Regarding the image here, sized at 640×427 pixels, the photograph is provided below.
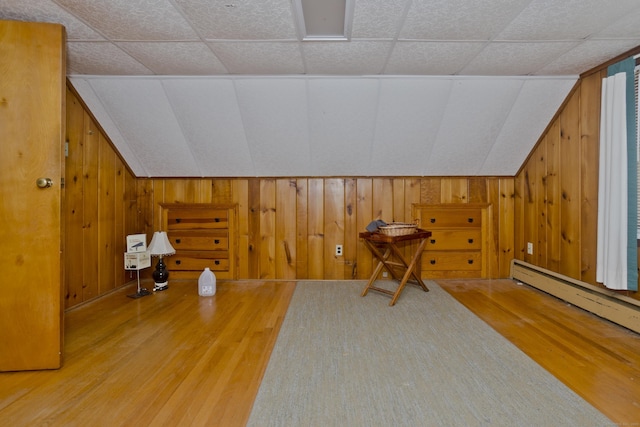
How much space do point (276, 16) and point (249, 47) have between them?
40cm

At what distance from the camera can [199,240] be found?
10.9 feet

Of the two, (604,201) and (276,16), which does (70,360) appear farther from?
(604,201)

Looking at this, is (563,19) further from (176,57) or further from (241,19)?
(176,57)

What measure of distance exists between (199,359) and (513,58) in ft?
9.31

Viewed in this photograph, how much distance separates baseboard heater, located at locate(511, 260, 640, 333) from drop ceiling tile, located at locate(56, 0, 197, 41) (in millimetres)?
3310

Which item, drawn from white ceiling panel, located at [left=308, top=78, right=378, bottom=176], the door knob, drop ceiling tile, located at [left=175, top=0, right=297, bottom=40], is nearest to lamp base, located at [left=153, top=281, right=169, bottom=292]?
the door knob

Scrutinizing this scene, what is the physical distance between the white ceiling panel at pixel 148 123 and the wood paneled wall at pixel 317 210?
0.22 m

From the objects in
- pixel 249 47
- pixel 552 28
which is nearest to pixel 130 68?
pixel 249 47

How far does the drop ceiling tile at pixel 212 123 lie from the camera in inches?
99.0

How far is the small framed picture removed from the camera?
288cm

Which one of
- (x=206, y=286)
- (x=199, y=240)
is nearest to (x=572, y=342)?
(x=206, y=286)

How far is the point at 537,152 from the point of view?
3010 millimetres

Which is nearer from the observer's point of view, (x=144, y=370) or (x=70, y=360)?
(x=144, y=370)

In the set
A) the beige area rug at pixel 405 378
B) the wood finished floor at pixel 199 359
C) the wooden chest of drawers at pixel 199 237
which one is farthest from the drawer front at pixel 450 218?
the wooden chest of drawers at pixel 199 237
